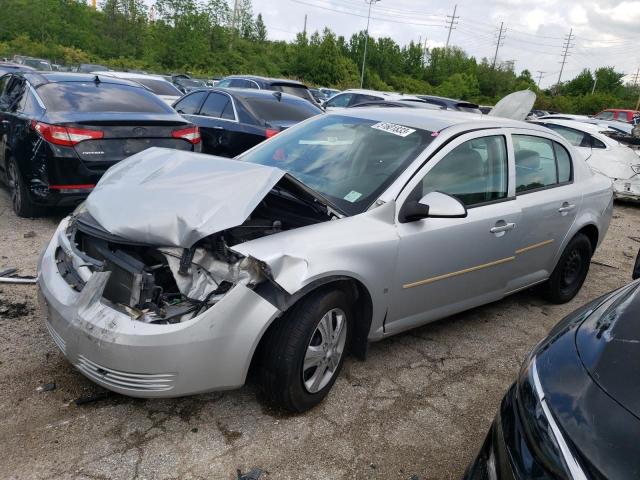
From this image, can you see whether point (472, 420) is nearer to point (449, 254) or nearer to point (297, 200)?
point (449, 254)

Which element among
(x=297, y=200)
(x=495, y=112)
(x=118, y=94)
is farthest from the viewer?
(x=118, y=94)

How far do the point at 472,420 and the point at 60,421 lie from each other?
2.19m

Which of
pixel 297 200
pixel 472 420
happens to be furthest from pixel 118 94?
pixel 472 420

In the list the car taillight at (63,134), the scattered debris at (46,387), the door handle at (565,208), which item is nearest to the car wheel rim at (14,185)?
the car taillight at (63,134)

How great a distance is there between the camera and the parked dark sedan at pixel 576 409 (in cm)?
142

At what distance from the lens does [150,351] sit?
2266 millimetres

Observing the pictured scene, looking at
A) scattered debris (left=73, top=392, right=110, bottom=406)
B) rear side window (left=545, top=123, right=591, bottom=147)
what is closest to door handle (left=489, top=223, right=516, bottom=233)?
scattered debris (left=73, top=392, right=110, bottom=406)

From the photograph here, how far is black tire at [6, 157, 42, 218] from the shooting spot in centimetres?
544

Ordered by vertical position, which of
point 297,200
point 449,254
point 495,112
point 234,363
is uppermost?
point 495,112

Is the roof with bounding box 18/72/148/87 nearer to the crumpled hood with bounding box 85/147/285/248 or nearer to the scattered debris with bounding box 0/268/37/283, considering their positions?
the scattered debris with bounding box 0/268/37/283

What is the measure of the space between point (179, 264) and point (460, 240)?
177 cm

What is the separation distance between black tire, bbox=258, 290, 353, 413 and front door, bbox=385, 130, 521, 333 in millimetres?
594

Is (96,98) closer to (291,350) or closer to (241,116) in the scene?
(241,116)

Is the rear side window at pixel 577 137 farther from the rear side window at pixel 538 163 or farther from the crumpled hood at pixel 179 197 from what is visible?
the crumpled hood at pixel 179 197
